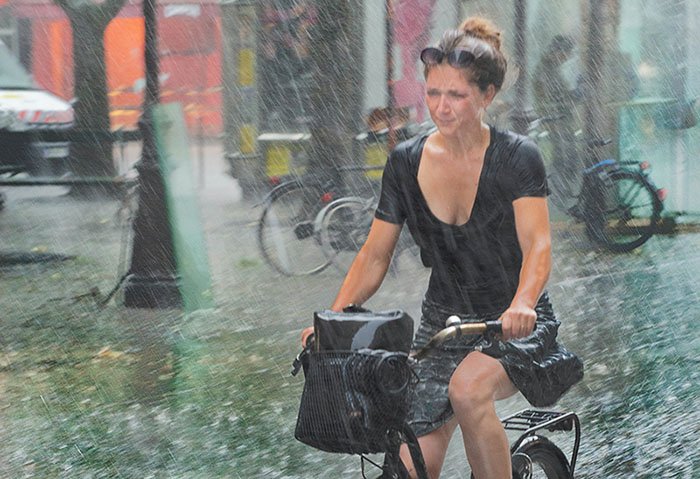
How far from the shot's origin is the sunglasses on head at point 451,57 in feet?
11.4

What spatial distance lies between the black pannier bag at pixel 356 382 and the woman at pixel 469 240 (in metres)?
0.42

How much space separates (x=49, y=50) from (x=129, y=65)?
70 centimetres

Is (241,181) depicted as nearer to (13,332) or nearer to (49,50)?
(49,50)

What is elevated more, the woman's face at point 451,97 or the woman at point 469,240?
the woman's face at point 451,97

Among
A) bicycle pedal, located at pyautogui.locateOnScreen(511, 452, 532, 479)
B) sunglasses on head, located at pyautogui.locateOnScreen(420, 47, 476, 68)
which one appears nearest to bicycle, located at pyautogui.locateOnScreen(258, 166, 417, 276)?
bicycle pedal, located at pyautogui.locateOnScreen(511, 452, 532, 479)

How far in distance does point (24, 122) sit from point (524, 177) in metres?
8.16

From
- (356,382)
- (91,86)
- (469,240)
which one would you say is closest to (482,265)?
(469,240)

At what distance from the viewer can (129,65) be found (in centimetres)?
1148

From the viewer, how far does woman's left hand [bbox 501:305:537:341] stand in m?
3.33

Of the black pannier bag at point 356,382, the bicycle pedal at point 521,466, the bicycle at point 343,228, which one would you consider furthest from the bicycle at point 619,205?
the black pannier bag at point 356,382

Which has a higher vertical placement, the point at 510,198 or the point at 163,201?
the point at 510,198

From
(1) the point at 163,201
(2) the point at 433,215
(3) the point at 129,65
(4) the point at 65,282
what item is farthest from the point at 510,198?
(3) the point at 129,65

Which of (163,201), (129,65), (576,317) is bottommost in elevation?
(576,317)

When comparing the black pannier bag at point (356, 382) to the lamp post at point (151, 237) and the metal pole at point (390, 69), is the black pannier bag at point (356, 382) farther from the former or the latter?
the metal pole at point (390, 69)
